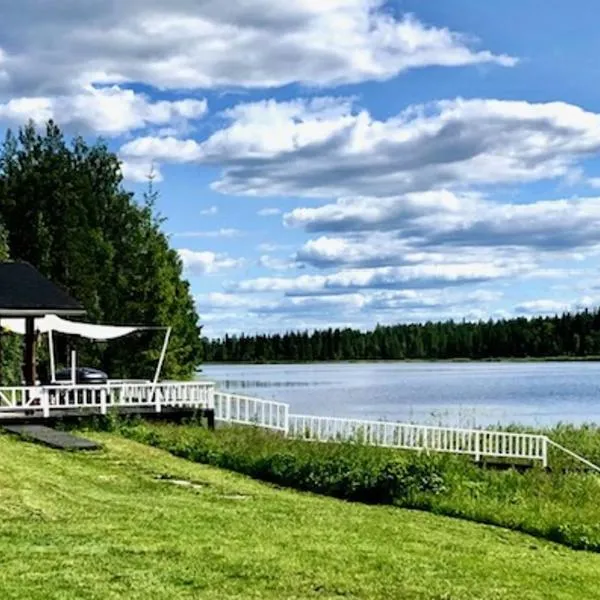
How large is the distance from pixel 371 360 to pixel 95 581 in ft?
536

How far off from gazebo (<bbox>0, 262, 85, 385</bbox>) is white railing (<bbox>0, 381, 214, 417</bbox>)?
1.74 m

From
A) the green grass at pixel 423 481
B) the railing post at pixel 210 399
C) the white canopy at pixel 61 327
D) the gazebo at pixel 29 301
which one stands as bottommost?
the green grass at pixel 423 481

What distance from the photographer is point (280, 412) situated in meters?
22.9

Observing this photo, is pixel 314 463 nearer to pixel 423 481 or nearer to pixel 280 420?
pixel 423 481

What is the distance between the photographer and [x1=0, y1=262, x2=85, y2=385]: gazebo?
24125 mm

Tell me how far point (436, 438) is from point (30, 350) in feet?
33.0

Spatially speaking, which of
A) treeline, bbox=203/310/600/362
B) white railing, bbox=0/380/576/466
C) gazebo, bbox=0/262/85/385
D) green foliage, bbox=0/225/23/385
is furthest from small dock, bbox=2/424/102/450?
treeline, bbox=203/310/600/362

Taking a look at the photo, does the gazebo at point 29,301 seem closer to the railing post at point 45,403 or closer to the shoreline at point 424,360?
the railing post at point 45,403

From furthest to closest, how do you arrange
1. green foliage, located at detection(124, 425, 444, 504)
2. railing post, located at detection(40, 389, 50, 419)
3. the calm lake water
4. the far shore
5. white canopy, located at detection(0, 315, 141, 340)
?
the far shore
the calm lake water
white canopy, located at detection(0, 315, 141, 340)
railing post, located at detection(40, 389, 50, 419)
green foliage, located at detection(124, 425, 444, 504)

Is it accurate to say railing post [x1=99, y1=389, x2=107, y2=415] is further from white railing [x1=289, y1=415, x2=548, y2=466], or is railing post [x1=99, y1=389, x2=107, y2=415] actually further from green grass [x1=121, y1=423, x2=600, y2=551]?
white railing [x1=289, y1=415, x2=548, y2=466]

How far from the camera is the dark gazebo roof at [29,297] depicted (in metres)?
24.1

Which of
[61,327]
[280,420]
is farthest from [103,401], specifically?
[61,327]

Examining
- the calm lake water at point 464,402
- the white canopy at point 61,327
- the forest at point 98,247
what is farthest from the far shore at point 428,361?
the white canopy at point 61,327

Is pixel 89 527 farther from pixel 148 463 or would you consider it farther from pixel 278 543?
pixel 148 463
